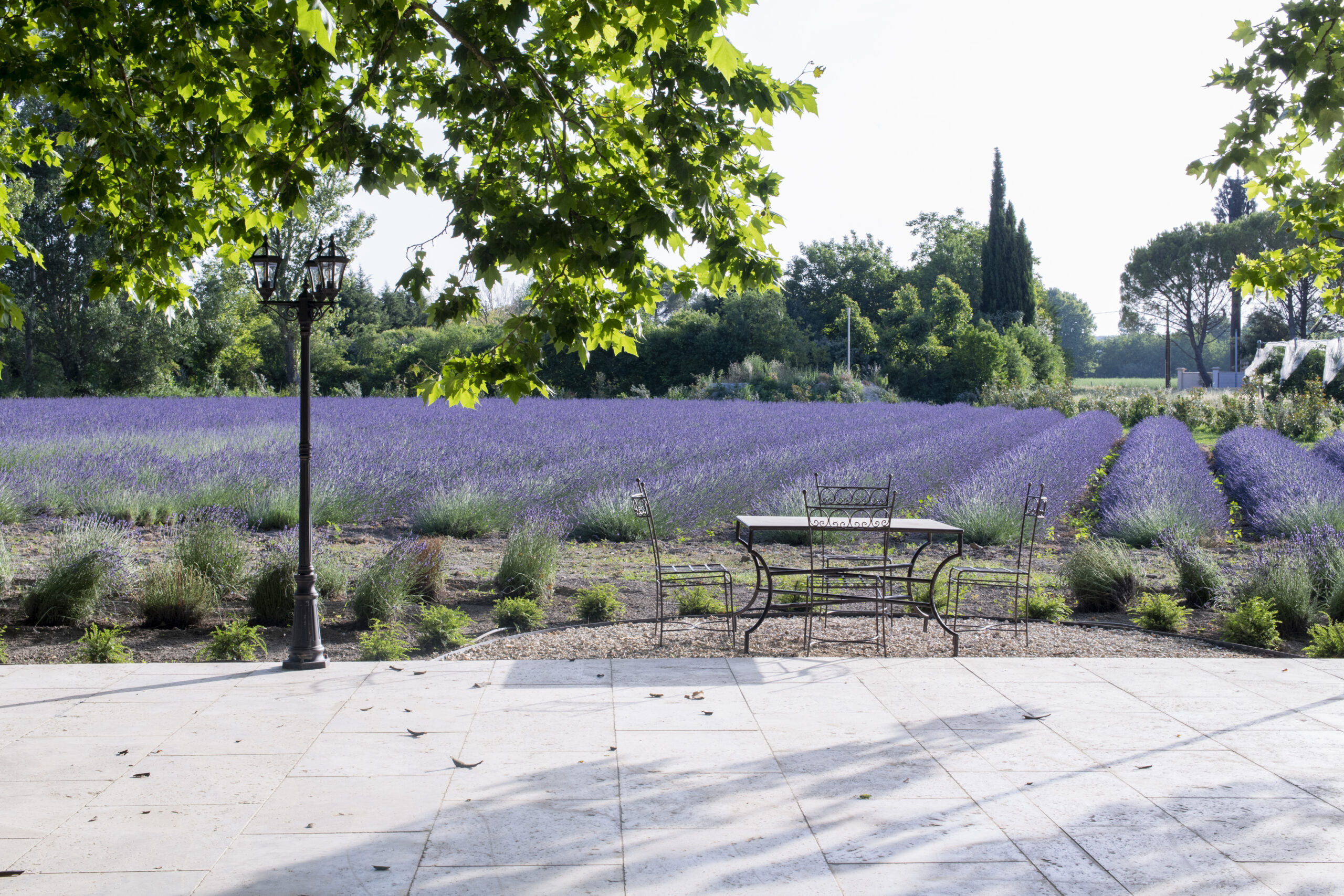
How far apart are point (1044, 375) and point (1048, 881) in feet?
167

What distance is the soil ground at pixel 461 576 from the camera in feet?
21.2

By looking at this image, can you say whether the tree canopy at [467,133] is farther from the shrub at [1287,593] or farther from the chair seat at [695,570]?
the shrub at [1287,593]

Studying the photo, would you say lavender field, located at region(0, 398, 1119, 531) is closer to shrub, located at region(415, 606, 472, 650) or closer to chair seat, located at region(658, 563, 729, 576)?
chair seat, located at region(658, 563, 729, 576)

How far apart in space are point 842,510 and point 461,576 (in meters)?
3.46

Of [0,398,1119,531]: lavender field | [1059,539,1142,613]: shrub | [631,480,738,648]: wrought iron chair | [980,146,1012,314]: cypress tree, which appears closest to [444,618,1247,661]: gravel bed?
[631,480,738,648]: wrought iron chair

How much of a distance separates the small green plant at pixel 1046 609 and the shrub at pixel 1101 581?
2.03 ft

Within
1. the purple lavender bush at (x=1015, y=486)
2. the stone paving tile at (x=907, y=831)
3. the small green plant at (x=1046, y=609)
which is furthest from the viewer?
the purple lavender bush at (x=1015, y=486)

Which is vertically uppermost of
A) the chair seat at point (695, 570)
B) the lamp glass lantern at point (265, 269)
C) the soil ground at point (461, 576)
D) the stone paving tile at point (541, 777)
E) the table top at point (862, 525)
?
the lamp glass lantern at point (265, 269)

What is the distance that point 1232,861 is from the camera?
302 cm

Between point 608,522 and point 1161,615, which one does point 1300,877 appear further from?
point 608,522

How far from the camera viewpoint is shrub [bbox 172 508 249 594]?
7332 millimetres

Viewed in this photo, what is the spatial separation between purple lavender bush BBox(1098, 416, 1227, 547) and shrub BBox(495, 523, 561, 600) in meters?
5.34

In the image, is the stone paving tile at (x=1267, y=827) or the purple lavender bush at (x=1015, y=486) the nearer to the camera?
the stone paving tile at (x=1267, y=827)

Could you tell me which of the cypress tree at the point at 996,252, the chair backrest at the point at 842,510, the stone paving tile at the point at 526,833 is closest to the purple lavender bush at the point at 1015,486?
the chair backrest at the point at 842,510
